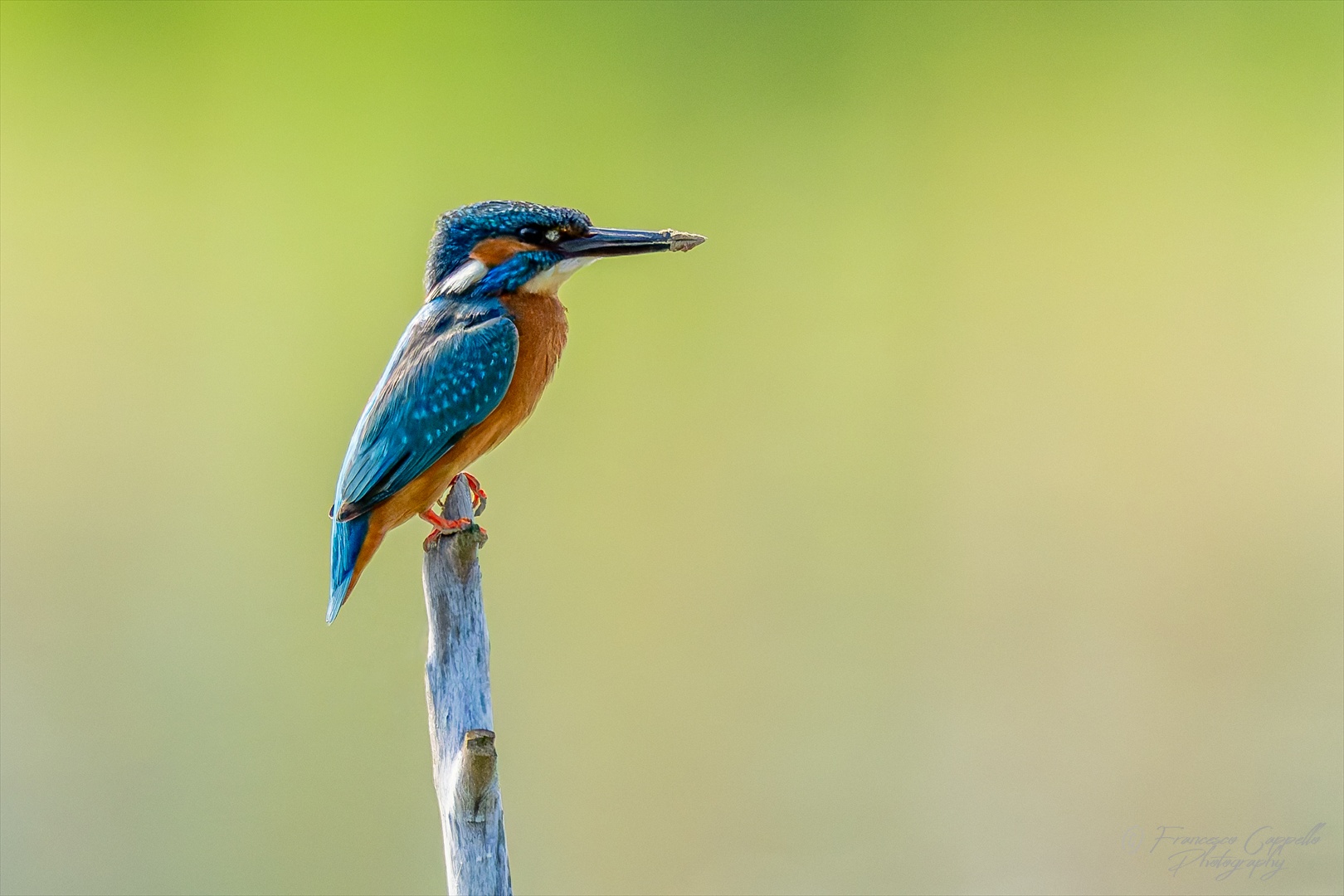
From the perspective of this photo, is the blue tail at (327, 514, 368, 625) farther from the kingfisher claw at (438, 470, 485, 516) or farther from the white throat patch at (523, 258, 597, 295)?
the white throat patch at (523, 258, 597, 295)

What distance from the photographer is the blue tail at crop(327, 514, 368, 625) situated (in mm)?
2133

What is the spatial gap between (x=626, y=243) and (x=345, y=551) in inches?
32.0

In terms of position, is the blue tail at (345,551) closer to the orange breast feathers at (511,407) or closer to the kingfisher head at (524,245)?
the orange breast feathers at (511,407)

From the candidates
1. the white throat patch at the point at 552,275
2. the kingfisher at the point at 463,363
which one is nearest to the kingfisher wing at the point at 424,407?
the kingfisher at the point at 463,363

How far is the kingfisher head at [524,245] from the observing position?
2352mm

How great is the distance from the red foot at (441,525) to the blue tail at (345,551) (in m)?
0.12

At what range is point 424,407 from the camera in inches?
86.3

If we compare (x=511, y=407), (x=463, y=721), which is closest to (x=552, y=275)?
(x=511, y=407)

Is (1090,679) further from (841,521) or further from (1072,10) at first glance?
(1072,10)

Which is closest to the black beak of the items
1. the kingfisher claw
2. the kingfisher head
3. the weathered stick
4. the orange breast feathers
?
the kingfisher head

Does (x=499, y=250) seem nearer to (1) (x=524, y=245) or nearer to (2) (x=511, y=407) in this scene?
(1) (x=524, y=245)

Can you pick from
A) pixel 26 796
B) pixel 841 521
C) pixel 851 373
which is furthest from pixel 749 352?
pixel 26 796

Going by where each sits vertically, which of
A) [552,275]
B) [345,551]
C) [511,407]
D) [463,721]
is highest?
[552,275]

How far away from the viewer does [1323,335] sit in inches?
205
